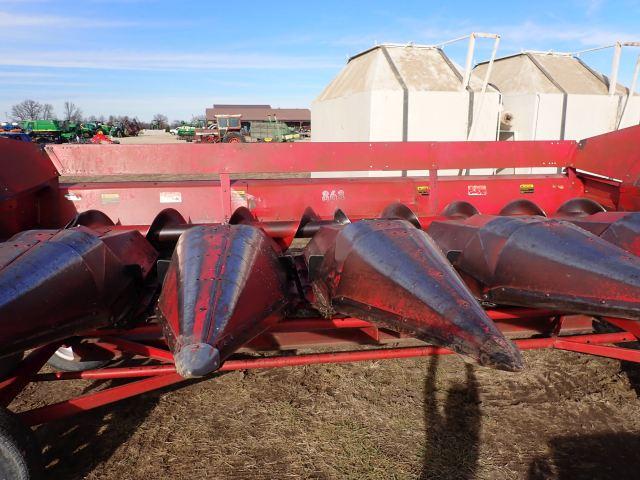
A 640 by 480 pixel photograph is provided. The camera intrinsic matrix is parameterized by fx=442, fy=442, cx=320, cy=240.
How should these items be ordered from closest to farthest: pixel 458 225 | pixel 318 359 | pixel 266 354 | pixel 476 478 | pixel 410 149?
pixel 476 478, pixel 318 359, pixel 458 225, pixel 266 354, pixel 410 149

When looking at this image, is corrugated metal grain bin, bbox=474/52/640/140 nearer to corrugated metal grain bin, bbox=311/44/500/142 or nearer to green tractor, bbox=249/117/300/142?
corrugated metal grain bin, bbox=311/44/500/142

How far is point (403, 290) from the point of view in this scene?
191cm

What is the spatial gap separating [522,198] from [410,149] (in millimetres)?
1110

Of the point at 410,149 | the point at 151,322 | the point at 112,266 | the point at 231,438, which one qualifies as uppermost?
the point at 410,149

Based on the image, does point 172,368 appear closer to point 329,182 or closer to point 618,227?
point 329,182

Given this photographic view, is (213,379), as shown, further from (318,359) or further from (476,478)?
(476,478)

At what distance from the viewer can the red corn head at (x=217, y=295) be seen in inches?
64.2

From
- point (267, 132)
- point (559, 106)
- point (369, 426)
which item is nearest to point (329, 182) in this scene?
point (369, 426)

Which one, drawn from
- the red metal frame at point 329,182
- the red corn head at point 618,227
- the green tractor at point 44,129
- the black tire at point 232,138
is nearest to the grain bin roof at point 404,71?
the red metal frame at point 329,182

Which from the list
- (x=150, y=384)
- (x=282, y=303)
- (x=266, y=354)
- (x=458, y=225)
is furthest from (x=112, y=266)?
(x=458, y=225)

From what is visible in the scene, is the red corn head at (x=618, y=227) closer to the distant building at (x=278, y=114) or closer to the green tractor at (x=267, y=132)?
the green tractor at (x=267, y=132)

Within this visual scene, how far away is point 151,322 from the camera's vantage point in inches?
95.2

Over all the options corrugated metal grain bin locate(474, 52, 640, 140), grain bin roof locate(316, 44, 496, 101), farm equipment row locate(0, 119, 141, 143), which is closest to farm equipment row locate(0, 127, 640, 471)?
grain bin roof locate(316, 44, 496, 101)

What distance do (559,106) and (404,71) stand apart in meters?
3.09
